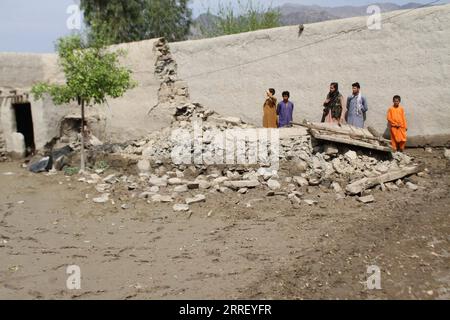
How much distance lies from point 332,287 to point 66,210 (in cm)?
447

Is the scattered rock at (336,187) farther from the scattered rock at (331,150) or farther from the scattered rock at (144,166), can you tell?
the scattered rock at (144,166)

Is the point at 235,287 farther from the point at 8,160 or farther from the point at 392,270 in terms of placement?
the point at 8,160

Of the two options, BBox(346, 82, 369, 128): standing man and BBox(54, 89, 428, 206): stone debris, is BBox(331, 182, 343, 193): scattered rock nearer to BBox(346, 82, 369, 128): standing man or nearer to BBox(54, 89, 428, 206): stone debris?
BBox(54, 89, 428, 206): stone debris

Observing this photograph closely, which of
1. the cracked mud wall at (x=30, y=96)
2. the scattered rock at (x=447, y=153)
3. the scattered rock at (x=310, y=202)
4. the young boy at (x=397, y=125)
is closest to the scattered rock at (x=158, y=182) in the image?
the scattered rock at (x=310, y=202)

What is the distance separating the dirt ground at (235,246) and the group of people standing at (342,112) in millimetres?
579

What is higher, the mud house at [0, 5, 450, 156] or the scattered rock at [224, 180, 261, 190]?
the mud house at [0, 5, 450, 156]

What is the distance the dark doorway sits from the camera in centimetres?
1070

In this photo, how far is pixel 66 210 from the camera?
6.48 metres

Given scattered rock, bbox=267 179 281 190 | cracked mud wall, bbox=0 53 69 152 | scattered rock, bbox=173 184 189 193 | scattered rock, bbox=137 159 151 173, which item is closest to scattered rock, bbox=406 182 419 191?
scattered rock, bbox=267 179 281 190

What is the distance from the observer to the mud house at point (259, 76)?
281 inches

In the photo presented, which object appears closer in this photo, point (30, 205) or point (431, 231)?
point (431, 231)

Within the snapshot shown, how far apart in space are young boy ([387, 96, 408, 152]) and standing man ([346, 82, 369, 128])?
0.48 m
